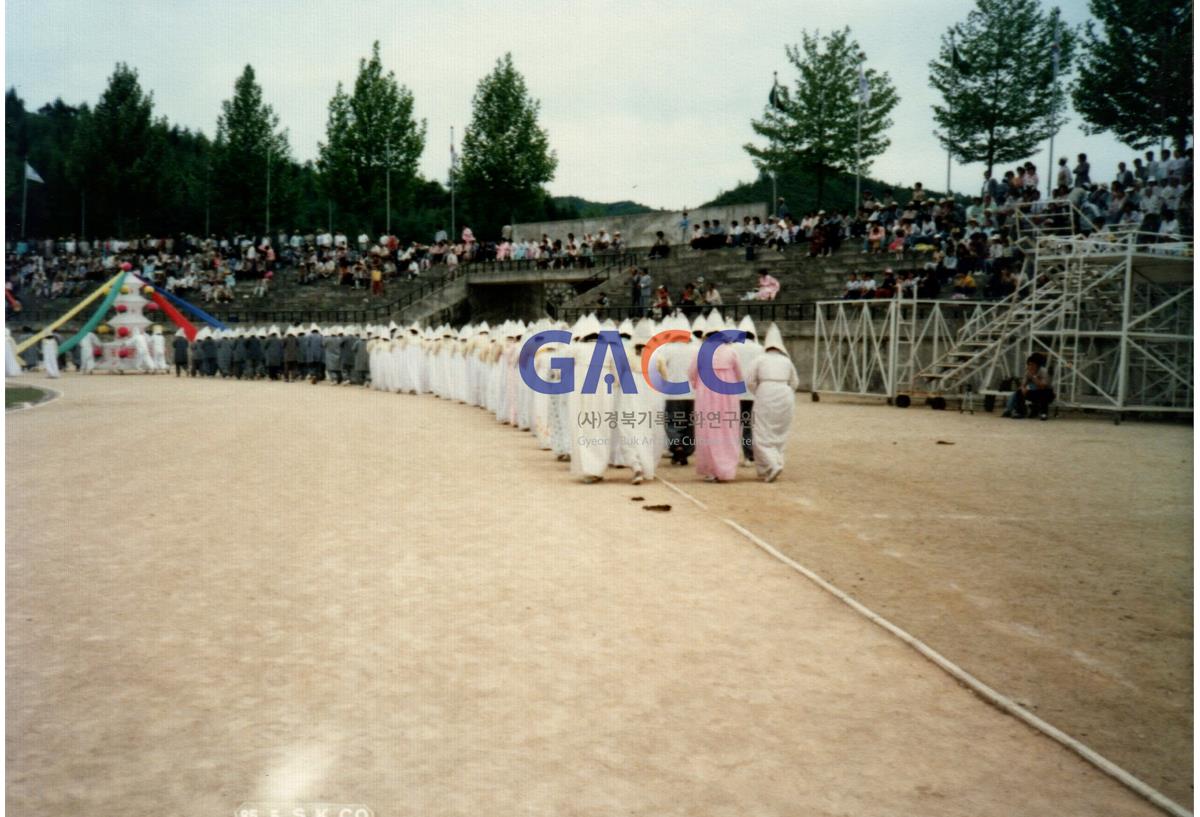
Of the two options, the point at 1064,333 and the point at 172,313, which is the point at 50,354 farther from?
the point at 1064,333

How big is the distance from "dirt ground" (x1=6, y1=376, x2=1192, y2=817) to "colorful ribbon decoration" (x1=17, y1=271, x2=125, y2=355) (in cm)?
2754

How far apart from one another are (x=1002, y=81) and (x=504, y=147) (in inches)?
1241

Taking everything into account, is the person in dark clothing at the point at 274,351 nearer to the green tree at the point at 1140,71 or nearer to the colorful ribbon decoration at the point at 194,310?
the colorful ribbon decoration at the point at 194,310

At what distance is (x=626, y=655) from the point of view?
219 inches

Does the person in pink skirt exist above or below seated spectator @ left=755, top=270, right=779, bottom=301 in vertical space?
below

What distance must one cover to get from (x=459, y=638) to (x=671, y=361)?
7485 mm

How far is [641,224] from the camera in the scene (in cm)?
3934

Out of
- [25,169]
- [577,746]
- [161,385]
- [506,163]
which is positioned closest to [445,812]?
[577,746]

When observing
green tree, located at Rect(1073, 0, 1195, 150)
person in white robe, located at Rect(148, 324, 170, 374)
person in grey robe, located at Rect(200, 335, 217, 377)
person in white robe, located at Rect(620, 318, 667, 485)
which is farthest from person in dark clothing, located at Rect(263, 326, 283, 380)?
green tree, located at Rect(1073, 0, 1195, 150)

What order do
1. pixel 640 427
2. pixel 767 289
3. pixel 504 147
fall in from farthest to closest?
pixel 504 147
pixel 767 289
pixel 640 427

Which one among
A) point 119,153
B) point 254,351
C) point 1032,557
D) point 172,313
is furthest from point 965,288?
point 172,313

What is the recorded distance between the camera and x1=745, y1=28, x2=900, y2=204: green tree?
31.5 meters

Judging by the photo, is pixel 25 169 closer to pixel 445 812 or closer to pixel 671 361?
pixel 671 361

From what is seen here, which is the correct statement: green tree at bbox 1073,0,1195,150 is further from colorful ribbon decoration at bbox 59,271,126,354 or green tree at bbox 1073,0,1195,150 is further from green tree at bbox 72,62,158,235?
colorful ribbon decoration at bbox 59,271,126,354
